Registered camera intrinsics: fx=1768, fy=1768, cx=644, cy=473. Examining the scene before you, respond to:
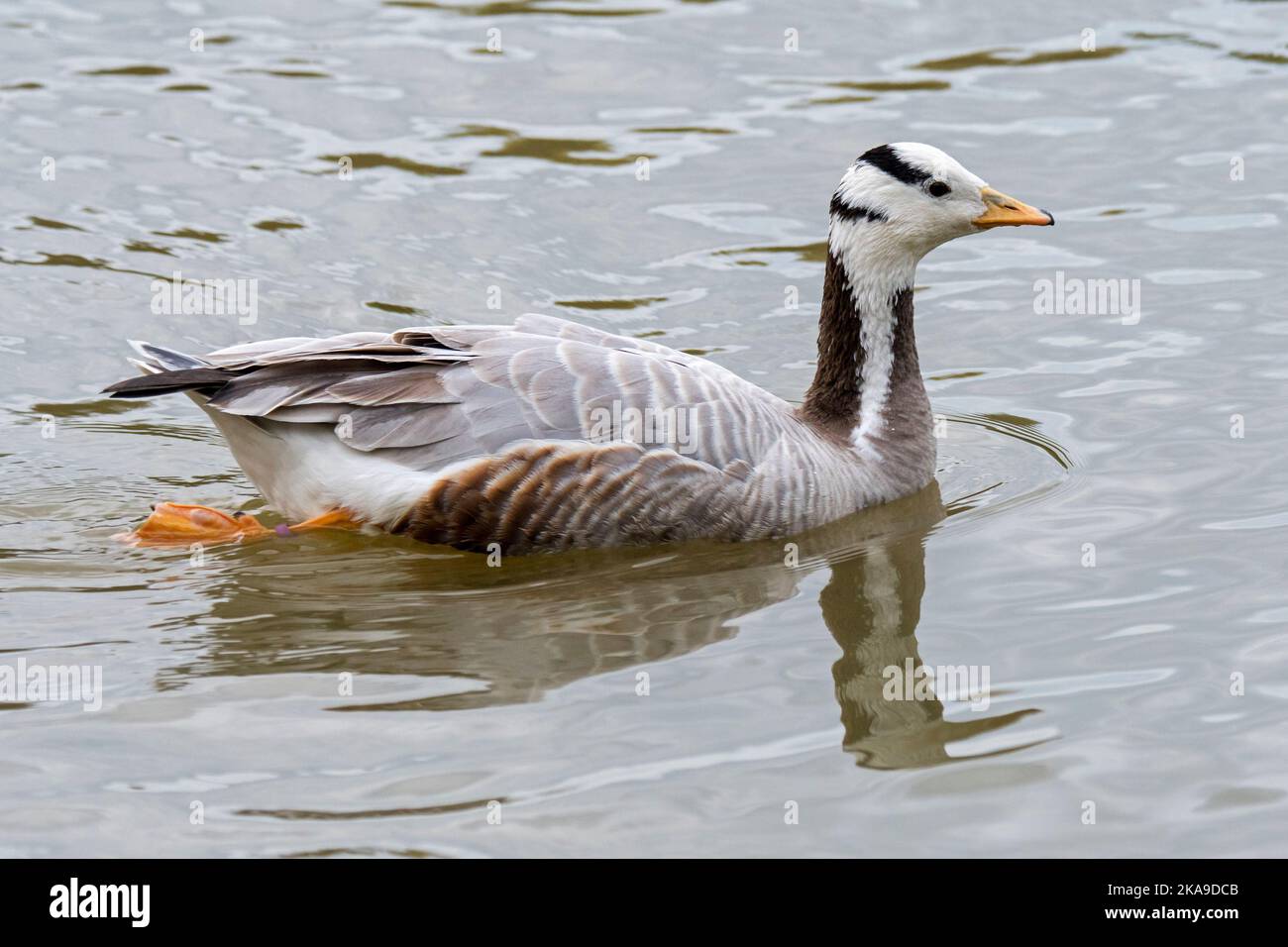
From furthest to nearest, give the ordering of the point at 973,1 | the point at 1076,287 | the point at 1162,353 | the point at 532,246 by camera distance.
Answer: the point at 973,1
the point at 532,246
the point at 1076,287
the point at 1162,353

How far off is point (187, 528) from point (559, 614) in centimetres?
233

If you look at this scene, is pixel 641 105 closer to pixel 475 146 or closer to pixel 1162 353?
pixel 475 146

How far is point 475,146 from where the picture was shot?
53.1 feet

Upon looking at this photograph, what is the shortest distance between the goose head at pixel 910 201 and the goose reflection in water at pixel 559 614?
169 centimetres

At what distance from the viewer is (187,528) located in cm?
981

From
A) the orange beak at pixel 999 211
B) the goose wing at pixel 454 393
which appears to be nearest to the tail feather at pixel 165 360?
the goose wing at pixel 454 393

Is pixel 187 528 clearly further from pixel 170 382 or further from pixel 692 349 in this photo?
pixel 692 349

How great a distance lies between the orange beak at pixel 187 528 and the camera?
9.80 m

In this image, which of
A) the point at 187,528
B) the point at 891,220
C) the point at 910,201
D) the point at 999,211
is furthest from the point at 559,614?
the point at 999,211

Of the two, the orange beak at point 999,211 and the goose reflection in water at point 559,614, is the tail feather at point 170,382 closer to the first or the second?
the goose reflection in water at point 559,614

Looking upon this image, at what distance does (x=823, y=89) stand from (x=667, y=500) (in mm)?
8766

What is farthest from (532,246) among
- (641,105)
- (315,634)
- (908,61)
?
(315,634)

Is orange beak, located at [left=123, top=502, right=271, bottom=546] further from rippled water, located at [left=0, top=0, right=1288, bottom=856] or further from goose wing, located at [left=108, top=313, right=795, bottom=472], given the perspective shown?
goose wing, located at [left=108, top=313, right=795, bottom=472]

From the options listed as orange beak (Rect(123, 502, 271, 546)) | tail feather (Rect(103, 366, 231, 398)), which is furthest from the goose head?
orange beak (Rect(123, 502, 271, 546))
